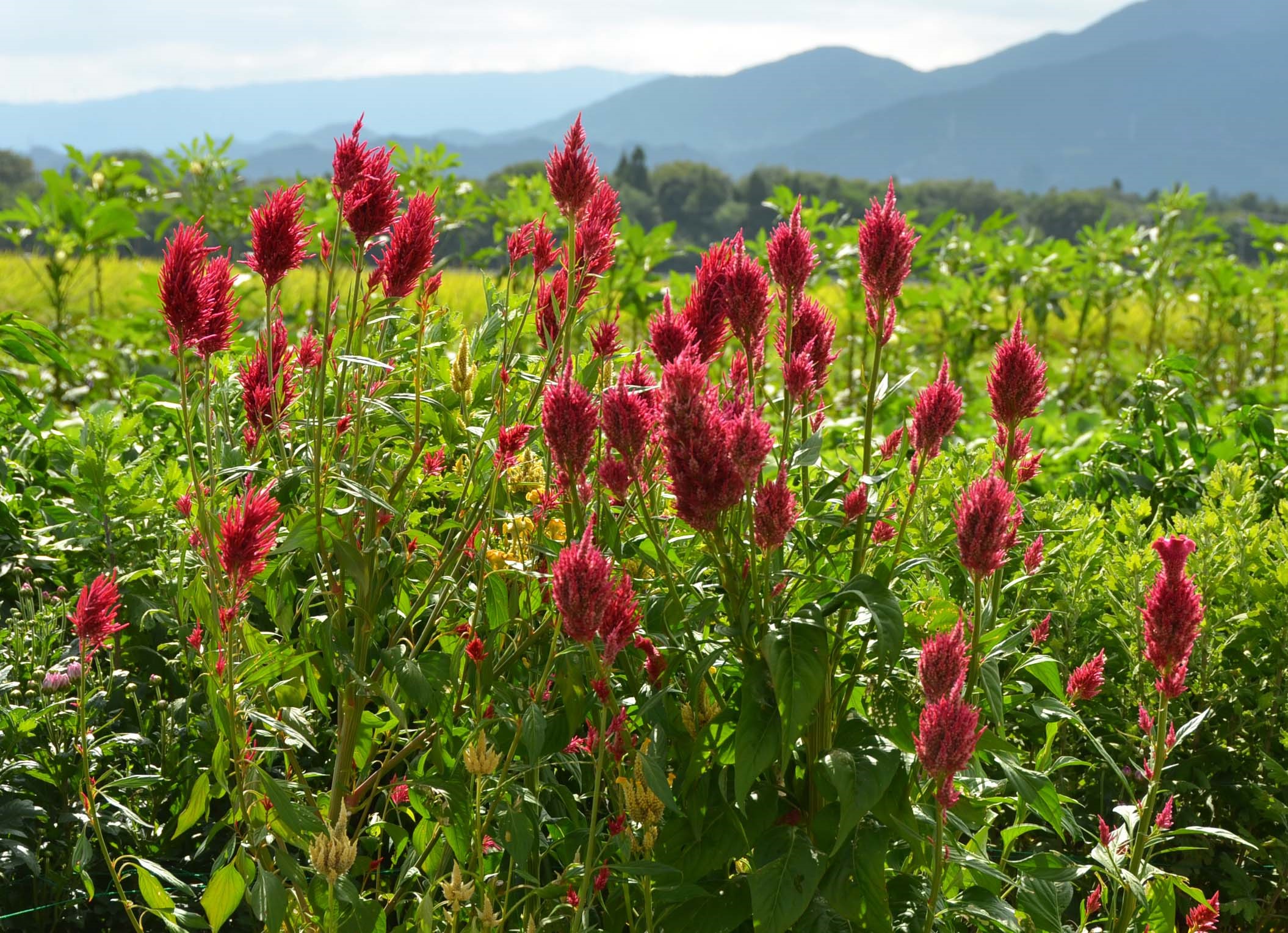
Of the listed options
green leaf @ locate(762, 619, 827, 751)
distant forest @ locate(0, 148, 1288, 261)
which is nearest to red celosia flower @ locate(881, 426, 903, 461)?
green leaf @ locate(762, 619, 827, 751)

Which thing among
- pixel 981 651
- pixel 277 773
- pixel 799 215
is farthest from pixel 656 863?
pixel 277 773

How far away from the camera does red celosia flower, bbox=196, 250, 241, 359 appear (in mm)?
1322

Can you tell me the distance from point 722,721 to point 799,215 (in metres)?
0.69

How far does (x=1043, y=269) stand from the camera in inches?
292

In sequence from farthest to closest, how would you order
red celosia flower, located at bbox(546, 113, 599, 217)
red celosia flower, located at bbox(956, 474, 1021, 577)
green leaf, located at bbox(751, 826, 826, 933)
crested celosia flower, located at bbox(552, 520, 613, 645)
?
1. red celosia flower, located at bbox(546, 113, 599, 217)
2. green leaf, located at bbox(751, 826, 826, 933)
3. red celosia flower, located at bbox(956, 474, 1021, 577)
4. crested celosia flower, located at bbox(552, 520, 613, 645)

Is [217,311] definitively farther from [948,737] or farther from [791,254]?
[948,737]

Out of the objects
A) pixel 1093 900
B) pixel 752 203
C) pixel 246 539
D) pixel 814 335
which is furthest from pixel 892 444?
pixel 752 203

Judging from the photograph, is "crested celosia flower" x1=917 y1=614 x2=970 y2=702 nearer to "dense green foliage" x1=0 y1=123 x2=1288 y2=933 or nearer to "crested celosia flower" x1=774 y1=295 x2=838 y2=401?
"dense green foliage" x1=0 y1=123 x2=1288 y2=933

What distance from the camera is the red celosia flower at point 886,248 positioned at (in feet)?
4.54

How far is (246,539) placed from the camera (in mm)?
1244

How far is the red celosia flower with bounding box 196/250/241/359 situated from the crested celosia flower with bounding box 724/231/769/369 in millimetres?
638

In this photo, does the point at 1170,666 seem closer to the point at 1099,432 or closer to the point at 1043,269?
the point at 1099,432

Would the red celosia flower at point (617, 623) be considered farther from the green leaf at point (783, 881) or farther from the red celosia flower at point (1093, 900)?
the red celosia flower at point (1093, 900)

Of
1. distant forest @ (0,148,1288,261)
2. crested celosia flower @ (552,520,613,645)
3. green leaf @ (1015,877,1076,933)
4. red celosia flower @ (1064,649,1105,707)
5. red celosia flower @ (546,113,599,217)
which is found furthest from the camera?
distant forest @ (0,148,1288,261)
